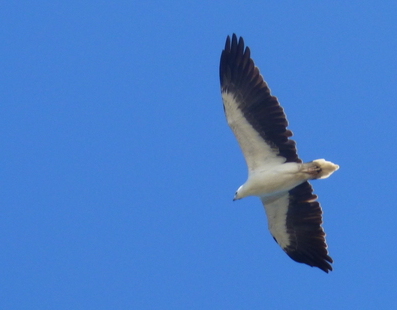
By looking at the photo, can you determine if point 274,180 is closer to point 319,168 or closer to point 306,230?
point 319,168

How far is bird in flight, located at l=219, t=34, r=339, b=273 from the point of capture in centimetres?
1385

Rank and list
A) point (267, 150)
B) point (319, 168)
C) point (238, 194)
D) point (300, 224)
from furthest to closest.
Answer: point (300, 224)
point (238, 194)
point (267, 150)
point (319, 168)

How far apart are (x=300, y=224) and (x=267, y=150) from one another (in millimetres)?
1746

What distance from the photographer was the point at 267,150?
14242mm

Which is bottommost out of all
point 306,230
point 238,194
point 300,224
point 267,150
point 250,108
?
point 306,230

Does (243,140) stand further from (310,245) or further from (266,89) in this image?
(310,245)

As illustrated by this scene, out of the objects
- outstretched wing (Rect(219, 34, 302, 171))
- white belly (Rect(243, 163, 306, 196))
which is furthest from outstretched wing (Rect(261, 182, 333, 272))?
outstretched wing (Rect(219, 34, 302, 171))

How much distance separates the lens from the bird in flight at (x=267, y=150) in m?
13.9

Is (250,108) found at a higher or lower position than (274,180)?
higher

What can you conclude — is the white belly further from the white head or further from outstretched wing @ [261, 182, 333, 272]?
outstretched wing @ [261, 182, 333, 272]

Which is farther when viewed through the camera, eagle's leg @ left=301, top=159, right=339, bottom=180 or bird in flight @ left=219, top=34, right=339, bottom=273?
eagle's leg @ left=301, top=159, right=339, bottom=180

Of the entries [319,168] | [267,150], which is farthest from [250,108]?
[319,168]

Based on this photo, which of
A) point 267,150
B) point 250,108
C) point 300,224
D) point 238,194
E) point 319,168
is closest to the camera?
point 250,108

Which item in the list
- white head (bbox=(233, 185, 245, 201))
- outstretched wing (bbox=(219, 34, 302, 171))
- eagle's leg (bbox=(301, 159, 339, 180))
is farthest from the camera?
white head (bbox=(233, 185, 245, 201))
